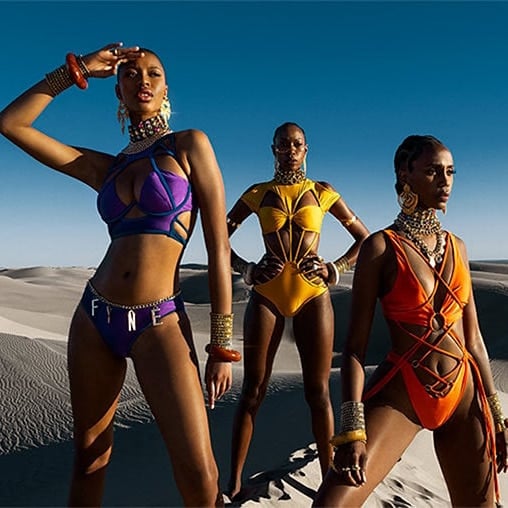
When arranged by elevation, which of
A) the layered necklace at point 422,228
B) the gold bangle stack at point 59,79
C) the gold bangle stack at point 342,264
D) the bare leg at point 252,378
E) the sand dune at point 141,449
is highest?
the gold bangle stack at point 59,79

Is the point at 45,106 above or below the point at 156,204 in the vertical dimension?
above

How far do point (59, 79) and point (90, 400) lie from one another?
1.50m

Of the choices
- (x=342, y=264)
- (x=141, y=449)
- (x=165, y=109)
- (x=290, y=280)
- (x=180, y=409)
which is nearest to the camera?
(x=180, y=409)

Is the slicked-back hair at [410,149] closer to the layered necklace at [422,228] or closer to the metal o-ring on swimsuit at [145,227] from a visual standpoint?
the layered necklace at [422,228]

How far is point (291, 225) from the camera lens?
15.4 ft

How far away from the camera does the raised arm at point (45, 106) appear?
2.82 metres

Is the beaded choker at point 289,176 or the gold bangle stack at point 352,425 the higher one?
the beaded choker at point 289,176

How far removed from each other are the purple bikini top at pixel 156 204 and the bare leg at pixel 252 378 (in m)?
1.80

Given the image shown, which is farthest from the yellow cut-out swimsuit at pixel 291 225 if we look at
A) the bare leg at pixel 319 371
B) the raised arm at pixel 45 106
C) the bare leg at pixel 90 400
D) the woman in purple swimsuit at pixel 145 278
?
the raised arm at pixel 45 106

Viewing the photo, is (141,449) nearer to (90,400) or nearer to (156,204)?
(90,400)

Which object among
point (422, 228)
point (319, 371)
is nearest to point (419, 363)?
point (422, 228)

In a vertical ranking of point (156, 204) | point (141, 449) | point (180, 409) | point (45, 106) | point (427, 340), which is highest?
point (45, 106)

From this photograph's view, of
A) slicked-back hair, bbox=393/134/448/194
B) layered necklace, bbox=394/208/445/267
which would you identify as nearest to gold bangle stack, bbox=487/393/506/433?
layered necklace, bbox=394/208/445/267

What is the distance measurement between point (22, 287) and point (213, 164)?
87.9 feet
